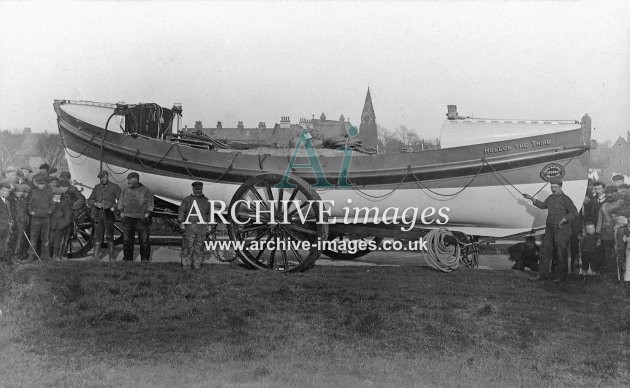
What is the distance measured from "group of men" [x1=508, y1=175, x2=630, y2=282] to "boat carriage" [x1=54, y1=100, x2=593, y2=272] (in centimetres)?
21

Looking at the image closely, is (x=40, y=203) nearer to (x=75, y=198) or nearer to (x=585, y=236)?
(x=75, y=198)

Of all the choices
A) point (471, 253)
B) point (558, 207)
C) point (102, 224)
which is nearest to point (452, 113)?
point (558, 207)

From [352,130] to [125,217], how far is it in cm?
304

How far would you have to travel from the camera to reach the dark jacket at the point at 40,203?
655 centimetres

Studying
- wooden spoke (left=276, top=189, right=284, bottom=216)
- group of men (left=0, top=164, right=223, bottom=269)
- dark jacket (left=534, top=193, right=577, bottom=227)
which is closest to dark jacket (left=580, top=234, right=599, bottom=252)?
dark jacket (left=534, top=193, right=577, bottom=227)

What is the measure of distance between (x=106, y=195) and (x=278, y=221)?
8.16ft

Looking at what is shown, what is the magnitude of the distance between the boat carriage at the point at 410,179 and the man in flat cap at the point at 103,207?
62cm

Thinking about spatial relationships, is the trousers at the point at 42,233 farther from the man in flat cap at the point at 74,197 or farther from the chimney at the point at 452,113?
the chimney at the point at 452,113

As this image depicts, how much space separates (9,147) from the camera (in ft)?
28.3

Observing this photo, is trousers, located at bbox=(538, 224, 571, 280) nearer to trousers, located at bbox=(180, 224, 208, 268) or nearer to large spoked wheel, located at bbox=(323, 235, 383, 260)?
large spoked wheel, located at bbox=(323, 235, 383, 260)

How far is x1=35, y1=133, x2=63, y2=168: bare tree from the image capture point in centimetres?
1101

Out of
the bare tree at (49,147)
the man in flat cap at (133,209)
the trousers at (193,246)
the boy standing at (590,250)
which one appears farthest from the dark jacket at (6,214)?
the boy standing at (590,250)

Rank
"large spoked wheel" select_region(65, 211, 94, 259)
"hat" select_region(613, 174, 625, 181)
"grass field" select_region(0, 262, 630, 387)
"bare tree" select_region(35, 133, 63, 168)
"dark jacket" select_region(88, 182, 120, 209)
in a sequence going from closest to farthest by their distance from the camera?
"grass field" select_region(0, 262, 630, 387) → "hat" select_region(613, 174, 625, 181) → "dark jacket" select_region(88, 182, 120, 209) → "large spoked wheel" select_region(65, 211, 94, 259) → "bare tree" select_region(35, 133, 63, 168)

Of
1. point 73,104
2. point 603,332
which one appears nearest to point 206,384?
point 603,332
